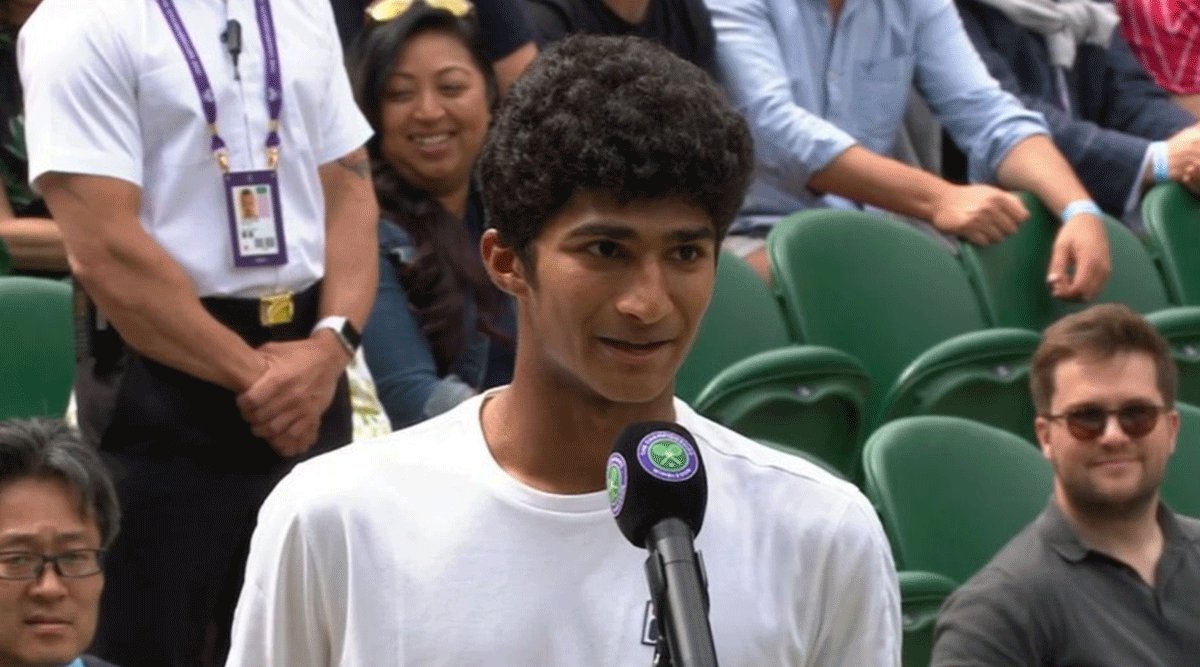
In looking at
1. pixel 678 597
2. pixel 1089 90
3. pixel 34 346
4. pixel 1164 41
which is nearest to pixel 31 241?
pixel 34 346

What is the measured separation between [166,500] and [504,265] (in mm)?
2071

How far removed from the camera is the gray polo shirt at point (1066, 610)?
4.37 metres

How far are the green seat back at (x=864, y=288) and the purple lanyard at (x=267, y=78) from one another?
180 centimetres

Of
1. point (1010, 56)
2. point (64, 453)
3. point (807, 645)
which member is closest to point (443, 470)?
point (807, 645)

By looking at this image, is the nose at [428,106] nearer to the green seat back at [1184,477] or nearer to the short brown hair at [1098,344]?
the short brown hair at [1098,344]

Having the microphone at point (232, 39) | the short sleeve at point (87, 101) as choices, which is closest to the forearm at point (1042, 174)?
the microphone at point (232, 39)

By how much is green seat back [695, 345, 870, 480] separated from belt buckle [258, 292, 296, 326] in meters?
1.02

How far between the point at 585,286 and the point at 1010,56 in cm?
565

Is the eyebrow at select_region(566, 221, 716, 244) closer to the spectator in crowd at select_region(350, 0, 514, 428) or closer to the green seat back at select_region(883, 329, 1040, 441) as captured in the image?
the spectator in crowd at select_region(350, 0, 514, 428)

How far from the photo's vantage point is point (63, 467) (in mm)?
3881

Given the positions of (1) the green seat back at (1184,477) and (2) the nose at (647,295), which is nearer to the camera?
(2) the nose at (647,295)

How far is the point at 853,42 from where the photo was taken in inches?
263

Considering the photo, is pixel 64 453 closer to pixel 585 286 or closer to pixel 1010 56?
pixel 585 286

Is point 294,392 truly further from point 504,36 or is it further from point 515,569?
point 515,569
